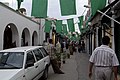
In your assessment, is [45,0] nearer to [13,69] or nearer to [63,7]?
[63,7]

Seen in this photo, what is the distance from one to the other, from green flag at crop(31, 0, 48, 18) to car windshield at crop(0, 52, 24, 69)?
3.43 meters

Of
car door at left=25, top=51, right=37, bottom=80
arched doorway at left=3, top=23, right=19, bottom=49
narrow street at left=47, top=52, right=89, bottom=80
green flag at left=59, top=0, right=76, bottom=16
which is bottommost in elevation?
narrow street at left=47, top=52, right=89, bottom=80

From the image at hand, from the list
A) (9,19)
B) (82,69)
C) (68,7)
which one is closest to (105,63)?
(68,7)

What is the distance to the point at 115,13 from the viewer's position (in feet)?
38.2

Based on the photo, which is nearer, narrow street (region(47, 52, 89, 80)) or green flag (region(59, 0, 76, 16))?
green flag (region(59, 0, 76, 16))

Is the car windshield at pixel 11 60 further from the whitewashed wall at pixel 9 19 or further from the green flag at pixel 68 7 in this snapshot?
the whitewashed wall at pixel 9 19

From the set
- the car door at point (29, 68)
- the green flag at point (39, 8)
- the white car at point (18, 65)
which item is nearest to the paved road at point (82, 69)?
the green flag at point (39, 8)

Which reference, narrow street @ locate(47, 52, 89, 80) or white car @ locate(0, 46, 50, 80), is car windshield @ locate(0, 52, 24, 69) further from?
narrow street @ locate(47, 52, 89, 80)

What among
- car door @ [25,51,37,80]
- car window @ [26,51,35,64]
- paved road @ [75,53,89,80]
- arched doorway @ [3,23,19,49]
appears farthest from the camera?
arched doorway @ [3,23,19,49]

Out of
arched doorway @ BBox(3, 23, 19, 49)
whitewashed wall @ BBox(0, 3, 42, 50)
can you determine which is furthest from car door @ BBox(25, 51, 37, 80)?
arched doorway @ BBox(3, 23, 19, 49)

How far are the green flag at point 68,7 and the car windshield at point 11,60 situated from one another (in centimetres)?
355

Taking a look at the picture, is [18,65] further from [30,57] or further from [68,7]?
[68,7]

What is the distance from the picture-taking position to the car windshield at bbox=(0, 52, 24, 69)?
801 cm

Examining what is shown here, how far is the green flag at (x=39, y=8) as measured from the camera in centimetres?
1163
